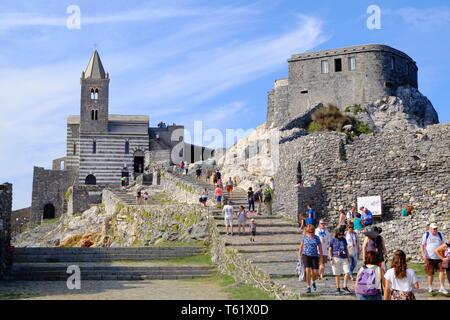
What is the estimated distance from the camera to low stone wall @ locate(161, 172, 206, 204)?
101ft

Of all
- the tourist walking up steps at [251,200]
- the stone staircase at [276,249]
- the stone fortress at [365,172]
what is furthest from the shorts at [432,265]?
the tourist walking up steps at [251,200]

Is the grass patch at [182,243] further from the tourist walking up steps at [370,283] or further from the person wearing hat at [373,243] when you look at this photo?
the tourist walking up steps at [370,283]

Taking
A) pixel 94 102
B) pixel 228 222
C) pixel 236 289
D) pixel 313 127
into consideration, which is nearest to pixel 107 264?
pixel 228 222

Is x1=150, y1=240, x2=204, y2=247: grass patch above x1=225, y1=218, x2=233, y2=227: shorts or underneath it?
underneath

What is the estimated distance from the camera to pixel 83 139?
5509 centimetres

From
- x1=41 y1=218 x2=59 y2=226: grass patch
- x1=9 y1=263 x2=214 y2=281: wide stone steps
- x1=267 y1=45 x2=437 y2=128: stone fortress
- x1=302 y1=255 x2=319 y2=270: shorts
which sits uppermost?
x1=267 y1=45 x2=437 y2=128: stone fortress

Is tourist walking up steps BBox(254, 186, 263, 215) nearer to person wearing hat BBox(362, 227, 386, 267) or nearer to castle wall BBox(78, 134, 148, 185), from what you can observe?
person wearing hat BBox(362, 227, 386, 267)

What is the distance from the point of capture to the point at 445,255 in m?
12.3

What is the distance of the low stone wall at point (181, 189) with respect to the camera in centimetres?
3070

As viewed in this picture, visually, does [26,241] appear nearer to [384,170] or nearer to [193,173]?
[193,173]

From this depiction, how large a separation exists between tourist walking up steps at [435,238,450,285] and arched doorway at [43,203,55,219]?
150 ft

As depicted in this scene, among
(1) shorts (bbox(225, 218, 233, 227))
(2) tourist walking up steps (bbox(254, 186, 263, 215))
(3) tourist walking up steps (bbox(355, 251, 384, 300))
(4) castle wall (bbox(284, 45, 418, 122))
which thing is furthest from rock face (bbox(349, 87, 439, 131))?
(3) tourist walking up steps (bbox(355, 251, 384, 300))

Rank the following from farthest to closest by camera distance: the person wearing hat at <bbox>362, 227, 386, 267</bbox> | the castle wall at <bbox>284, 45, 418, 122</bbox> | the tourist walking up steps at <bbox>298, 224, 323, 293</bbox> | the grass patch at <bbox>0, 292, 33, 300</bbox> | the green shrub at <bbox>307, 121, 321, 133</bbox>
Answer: the castle wall at <bbox>284, 45, 418, 122</bbox>, the green shrub at <bbox>307, 121, 321, 133</bbox>, the grass patch at <bbox>0, 292, 33, 300</bbox>, the person wearing hat at <bbox>362, 227, 386, 267</bbox>, the tourist walking up steps at <bbox>298, 224, 323, 293</bbox>

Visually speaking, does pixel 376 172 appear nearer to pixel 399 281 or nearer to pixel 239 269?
pixel 239 269
